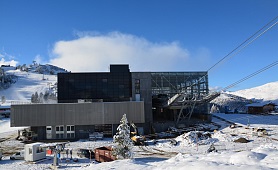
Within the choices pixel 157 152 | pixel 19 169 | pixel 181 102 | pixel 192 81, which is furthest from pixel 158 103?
pixel 19 169

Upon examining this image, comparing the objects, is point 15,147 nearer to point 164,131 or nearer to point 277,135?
point 164,131

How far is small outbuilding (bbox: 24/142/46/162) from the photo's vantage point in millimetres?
22594

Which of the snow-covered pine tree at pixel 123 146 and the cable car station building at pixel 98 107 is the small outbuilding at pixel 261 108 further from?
the snow-covered pine tree at pixel 123 146

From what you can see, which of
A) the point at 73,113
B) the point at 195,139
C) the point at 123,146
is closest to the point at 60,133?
the point at 73,113

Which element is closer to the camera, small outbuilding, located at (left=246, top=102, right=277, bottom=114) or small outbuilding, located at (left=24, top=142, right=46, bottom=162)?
small outbuilding, located at (left=24, top=142, right=46, bottom=162)

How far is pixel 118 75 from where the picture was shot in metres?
43.6

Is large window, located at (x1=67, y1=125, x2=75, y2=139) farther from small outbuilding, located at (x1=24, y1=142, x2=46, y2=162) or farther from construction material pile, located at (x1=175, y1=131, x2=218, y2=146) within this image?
construction material pile, located at (x1=175, y1=131, x2=218, y2=146)

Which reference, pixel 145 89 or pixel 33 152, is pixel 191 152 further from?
pixel 145 89

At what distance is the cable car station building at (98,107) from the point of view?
121 feet

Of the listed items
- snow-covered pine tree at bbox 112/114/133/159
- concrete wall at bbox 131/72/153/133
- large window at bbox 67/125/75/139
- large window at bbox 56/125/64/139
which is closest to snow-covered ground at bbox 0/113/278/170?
snow-covered pine tree at bbox 112/114/133/159

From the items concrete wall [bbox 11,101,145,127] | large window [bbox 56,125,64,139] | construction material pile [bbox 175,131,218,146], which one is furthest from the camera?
large window [bbox 56,125,64,139]

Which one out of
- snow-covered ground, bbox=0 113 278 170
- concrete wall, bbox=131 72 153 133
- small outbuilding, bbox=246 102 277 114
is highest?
concrete wall, bbox=131 72 153 133

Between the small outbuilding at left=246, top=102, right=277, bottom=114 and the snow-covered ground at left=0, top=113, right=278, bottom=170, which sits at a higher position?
the small outbuilding at left=246, top=102, right=277, bottom=114

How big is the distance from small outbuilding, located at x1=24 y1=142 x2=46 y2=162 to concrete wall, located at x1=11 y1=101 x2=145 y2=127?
13.8m
